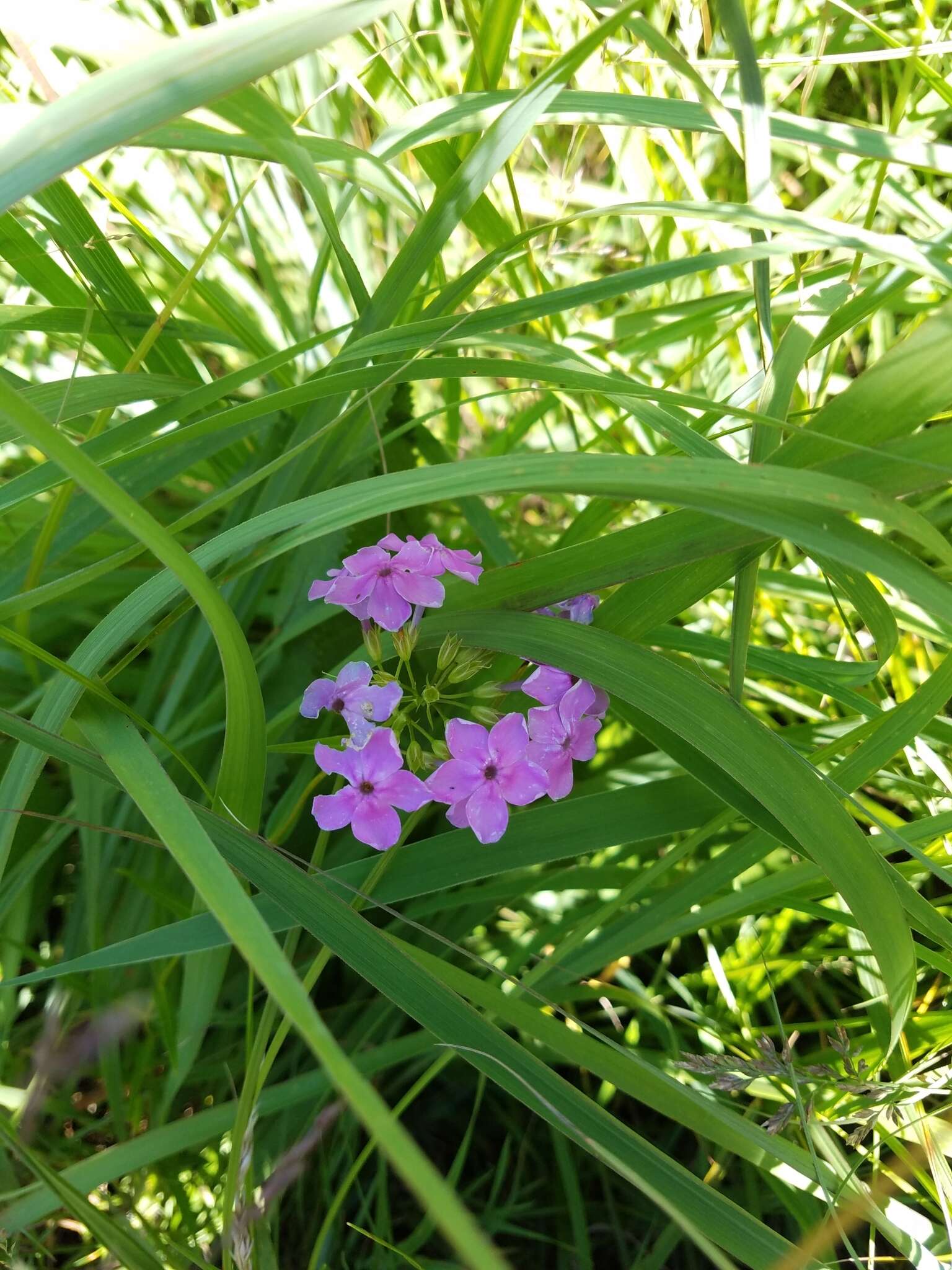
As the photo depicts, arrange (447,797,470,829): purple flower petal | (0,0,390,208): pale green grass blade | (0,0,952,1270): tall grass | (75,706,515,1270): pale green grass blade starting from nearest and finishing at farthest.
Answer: (75,706,515,1270): pale green grass blade → (0,0,390,208): pale green grass blade → (0,0,952,1270): tall grass → (447,797,470,829): purple flower petal

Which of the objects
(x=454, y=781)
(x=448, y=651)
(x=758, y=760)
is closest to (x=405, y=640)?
(x=448, y=651)

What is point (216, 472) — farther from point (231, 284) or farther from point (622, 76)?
point (622, 76)

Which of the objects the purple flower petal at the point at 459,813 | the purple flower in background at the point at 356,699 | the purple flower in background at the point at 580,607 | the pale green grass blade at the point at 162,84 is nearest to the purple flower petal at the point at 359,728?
the purple flower in background at the point at 356,699

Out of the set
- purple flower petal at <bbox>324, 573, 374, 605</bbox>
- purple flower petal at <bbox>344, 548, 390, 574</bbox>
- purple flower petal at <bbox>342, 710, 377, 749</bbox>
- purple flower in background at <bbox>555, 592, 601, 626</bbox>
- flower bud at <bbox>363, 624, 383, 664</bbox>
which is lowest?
purple flower petal at <bbox>342, 710, 377, 749</bbox>

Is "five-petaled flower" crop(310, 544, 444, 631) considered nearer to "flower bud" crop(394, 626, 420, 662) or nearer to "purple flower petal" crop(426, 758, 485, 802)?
"flower bud" crop(394, 626, 420, 662)

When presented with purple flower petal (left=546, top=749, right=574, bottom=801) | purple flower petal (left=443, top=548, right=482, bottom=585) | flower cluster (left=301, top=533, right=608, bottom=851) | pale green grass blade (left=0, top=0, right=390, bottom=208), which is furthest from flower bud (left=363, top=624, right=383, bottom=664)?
pale green grass blade (left=0, top=0, right=390, bottom=208)

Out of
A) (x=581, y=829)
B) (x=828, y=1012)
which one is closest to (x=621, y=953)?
(x=581, y=829)
